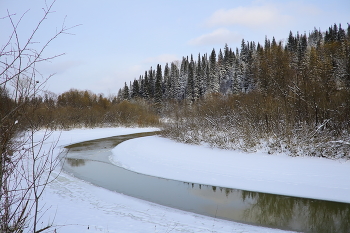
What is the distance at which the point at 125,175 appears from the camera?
9984 mm

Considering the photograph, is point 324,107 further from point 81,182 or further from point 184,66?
point 184,66

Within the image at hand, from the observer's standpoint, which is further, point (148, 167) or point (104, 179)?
point (148, 167)

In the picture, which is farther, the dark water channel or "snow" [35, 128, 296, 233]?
the dark water channel

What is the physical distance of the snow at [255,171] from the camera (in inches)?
311

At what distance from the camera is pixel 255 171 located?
991 centimetres

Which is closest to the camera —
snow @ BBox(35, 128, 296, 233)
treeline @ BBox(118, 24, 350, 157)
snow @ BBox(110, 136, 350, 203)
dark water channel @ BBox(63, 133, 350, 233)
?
snow @ BBox(35, 128, 296, 233)

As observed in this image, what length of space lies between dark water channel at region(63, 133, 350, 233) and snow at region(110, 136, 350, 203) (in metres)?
0.53

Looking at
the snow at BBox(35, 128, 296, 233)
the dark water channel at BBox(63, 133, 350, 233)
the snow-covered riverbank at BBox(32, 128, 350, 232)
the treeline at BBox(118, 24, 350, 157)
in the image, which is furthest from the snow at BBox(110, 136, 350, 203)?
the snow at BBox(35, 128, 296, 233)

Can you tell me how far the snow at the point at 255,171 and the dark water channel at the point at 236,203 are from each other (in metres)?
0.53

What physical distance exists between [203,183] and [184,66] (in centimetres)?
6468

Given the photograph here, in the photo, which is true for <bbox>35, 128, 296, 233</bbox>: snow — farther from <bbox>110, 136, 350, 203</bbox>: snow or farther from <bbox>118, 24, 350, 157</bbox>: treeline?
<bbox>118, 24, 350, 157</bbox>: treeline

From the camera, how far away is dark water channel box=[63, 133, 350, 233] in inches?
223

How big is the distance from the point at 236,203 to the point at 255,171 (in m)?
3.45

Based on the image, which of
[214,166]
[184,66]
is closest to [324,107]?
[214,166]
